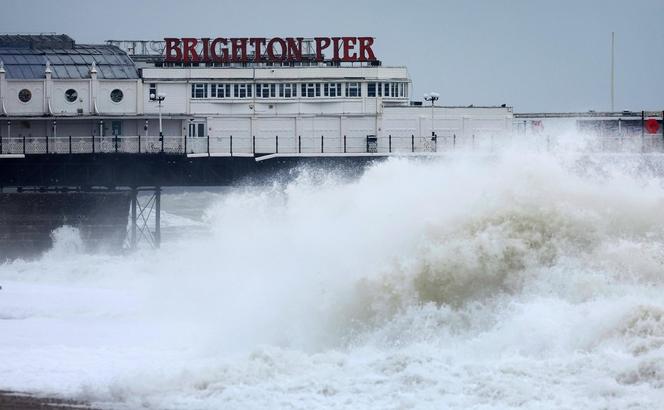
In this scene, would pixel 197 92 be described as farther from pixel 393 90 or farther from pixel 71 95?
pixel 393 90

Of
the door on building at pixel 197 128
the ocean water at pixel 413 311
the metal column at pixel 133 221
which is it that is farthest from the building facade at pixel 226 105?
the ocean water at pixel 413 311

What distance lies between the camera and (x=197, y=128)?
6191cm

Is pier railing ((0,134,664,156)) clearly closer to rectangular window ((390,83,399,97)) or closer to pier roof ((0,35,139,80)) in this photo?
rectangular window ((390,83,399,97))

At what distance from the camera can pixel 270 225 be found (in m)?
36.9

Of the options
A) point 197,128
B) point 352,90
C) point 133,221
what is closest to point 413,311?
point 133,221

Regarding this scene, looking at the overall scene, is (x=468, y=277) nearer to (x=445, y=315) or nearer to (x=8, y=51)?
(x=445, y=315)

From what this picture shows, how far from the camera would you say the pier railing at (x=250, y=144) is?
55062 millimetres

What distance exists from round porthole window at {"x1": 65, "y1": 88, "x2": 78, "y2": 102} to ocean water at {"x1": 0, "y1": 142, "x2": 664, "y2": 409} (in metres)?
28.5

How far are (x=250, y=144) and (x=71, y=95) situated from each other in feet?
33.4

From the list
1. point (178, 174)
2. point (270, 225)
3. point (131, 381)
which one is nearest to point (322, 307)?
point (131, 381)

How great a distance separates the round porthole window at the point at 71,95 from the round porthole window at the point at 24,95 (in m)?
1.89

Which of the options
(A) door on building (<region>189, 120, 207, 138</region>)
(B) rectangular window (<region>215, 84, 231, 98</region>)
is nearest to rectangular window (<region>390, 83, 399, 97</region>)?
(B) rectangular window (<region>215, 84, 231, 98</region>)

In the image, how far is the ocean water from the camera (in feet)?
66.1

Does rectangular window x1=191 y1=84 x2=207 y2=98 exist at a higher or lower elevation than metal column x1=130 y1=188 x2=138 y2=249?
higher
